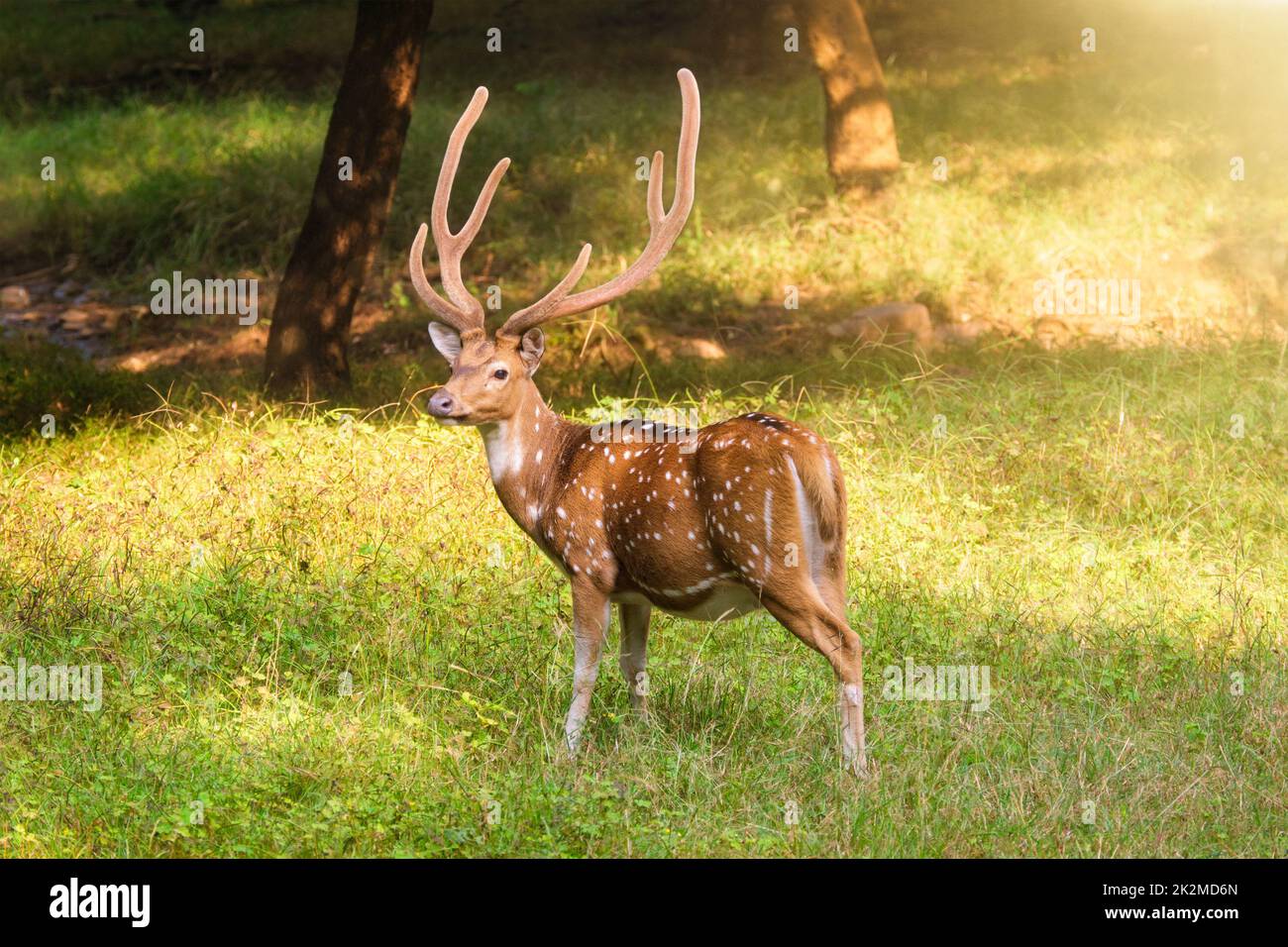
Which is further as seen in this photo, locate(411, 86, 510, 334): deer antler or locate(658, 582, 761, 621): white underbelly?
locate(411, 86, 510, 334): deer antler

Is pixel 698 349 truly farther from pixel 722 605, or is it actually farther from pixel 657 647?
pixel 722 605

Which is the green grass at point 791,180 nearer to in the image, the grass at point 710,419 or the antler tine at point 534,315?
the grass at point 710,419

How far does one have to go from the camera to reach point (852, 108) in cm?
1418

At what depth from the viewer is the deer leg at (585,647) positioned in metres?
5.80

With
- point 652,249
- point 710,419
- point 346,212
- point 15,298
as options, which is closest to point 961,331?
point 710,419

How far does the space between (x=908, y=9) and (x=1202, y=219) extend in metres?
6.78

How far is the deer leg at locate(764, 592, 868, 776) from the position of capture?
548 centimetres

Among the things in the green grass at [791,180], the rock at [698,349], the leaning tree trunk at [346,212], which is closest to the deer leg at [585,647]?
the leaning tree trunk at [346,212]

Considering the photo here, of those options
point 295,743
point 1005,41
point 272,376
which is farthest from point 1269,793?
point 1005,41

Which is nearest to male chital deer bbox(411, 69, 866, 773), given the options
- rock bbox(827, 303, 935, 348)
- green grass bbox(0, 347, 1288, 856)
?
green grass bbox(0, 347, 1288, 856)

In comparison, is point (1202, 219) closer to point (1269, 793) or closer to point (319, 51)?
point (1269, 793)

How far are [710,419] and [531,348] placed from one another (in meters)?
3.55

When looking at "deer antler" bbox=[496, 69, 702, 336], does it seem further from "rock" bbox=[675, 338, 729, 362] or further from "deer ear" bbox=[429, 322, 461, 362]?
"rock" bbox=[675, 338, 729, 362]

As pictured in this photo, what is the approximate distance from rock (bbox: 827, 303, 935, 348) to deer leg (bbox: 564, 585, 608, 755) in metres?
6.29
